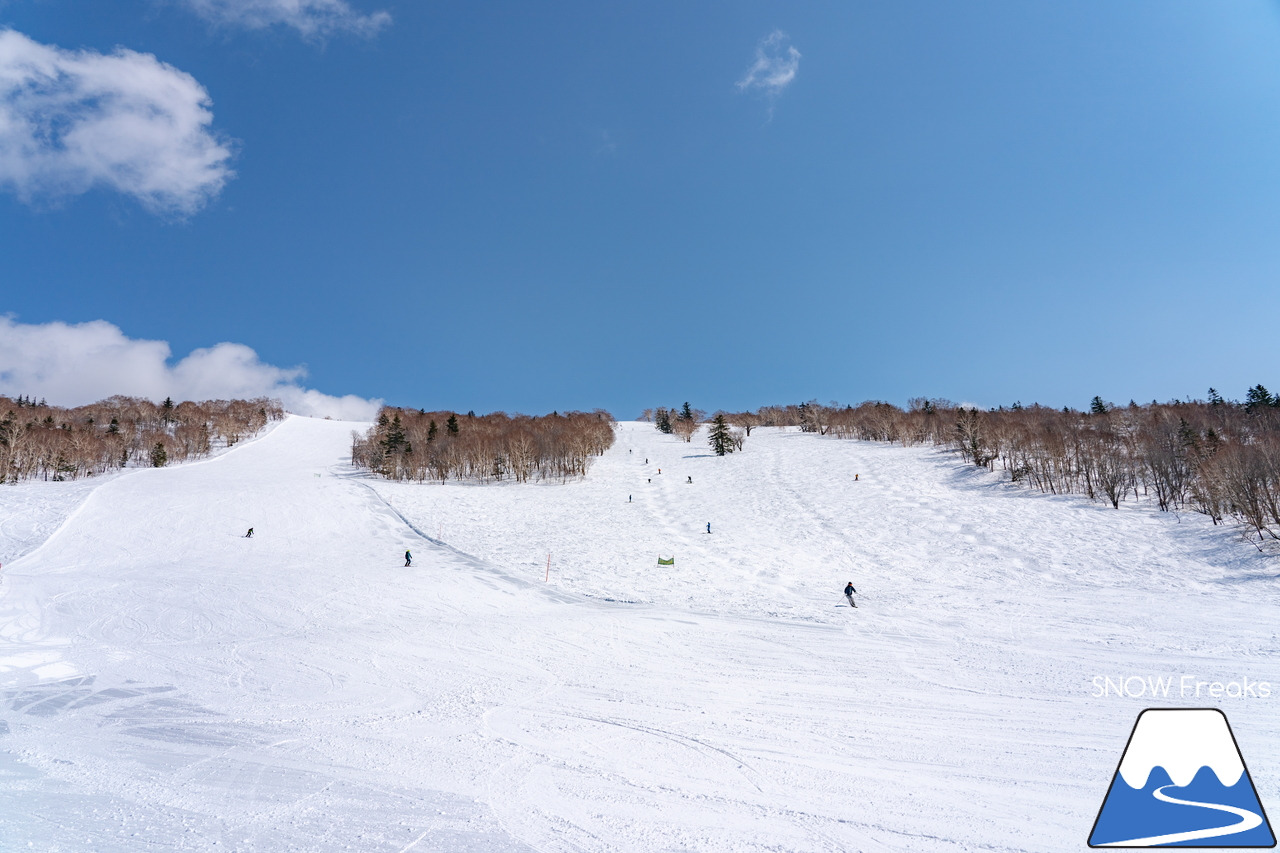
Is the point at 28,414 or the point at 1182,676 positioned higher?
the point at 28,414

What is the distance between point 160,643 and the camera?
17578mm

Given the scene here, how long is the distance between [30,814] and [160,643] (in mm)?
11973

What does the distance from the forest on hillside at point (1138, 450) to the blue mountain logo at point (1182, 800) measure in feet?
96.7

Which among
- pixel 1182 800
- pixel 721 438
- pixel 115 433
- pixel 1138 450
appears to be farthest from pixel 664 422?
pixel 1182 800

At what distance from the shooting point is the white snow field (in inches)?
313

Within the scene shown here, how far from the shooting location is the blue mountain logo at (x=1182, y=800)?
670 cm

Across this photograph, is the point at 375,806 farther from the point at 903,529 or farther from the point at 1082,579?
the point at 903,529

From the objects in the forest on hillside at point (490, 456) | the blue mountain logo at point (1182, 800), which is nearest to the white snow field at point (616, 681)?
the blue mountain logo at point (1182, 800)

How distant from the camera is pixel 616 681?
539 inches

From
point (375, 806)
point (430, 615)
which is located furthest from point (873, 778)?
point (430, 615)

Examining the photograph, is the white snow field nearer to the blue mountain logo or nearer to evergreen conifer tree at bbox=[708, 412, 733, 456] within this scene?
the blue mountain logo

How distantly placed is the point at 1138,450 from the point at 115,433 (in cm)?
13831

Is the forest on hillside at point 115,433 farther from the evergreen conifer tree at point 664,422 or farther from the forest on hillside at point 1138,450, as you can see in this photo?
the forest on hillside at point 1138,450

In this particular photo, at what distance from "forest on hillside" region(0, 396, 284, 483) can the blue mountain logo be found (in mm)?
101081
